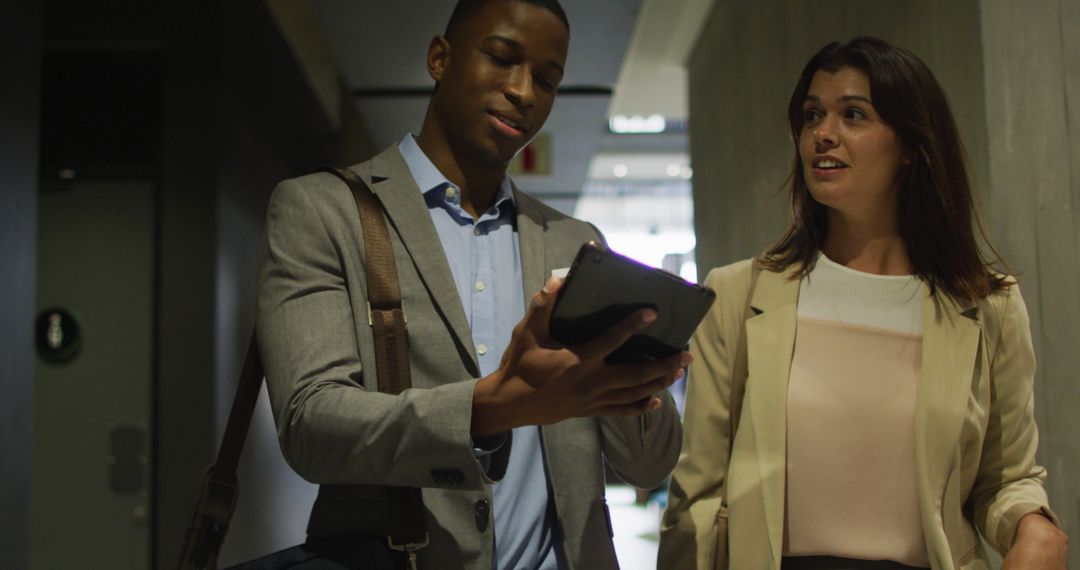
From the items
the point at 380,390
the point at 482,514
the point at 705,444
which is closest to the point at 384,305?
the point at 380,390

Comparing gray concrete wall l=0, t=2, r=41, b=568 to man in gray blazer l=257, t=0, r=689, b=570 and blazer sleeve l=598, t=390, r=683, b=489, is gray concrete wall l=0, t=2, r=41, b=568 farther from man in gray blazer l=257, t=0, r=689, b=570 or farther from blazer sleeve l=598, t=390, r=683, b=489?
blazer sleeve l=598, t=390, r=683, b=489

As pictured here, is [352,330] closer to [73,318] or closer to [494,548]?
[494,548]

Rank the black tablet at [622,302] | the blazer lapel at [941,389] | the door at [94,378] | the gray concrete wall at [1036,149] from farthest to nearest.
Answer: the door at [94,378] < the gray concrete wall at [1036,149] < the blazer lapel at [941,389] < the black tablet at [622,302]

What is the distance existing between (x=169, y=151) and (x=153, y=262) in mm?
670

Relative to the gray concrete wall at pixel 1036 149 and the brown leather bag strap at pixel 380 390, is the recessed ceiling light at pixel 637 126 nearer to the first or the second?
the gray concrete wall at pixel 1036 149

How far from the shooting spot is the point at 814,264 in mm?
2195

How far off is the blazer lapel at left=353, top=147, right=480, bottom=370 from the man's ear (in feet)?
0.67

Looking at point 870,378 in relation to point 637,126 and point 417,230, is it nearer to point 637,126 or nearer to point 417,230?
point 417,230

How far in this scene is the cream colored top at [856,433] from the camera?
1949 millimetres

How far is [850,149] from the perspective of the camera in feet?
6.88

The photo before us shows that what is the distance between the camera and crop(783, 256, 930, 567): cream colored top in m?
1.95

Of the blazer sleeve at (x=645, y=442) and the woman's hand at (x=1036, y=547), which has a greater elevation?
the blazer sleeve at (x=645, y=442)

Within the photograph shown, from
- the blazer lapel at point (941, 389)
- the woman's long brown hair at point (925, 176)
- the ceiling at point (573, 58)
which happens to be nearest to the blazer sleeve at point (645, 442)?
the blazer lapel at point (941, 389)

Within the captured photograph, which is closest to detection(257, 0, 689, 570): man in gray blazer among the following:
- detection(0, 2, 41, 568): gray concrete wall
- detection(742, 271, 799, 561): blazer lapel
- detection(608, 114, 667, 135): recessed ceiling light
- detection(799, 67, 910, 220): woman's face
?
detection(742, 271, 799, 561): blazer lapel
